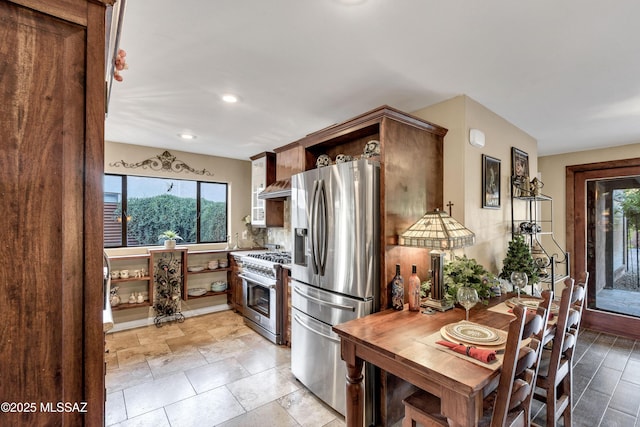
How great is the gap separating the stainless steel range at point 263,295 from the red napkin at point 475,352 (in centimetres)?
230

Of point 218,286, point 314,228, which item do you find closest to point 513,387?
point 314,228

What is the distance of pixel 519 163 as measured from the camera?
123 inches

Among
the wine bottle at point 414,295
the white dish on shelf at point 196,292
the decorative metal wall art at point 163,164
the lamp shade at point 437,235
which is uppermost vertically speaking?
the decorative metal wall art at point 163,164

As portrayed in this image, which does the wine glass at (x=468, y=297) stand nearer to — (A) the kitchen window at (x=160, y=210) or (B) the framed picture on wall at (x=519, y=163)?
(B) the framed picture on wall at (x=519, y=163)

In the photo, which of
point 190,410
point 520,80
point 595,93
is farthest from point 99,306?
point 595,93

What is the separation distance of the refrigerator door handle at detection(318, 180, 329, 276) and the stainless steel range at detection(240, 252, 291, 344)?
1174mm

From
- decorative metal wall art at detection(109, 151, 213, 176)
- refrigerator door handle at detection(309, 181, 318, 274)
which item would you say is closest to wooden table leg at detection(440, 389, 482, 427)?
refrigerator door handle at detection(309, 181, 318, 274)

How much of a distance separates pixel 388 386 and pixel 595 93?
2.89 metres

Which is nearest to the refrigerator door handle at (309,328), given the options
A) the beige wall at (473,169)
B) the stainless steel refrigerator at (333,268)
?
the stainless steel refrigerator at (333,268)

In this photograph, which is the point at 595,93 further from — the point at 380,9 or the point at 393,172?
Answer: the point at 380,9

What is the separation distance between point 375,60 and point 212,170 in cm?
366

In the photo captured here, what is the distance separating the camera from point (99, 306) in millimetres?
776

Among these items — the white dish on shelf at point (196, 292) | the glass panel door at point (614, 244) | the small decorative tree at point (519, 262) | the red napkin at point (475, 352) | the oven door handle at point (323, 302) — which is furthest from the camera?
the white dish on shelf at point (196, 292)

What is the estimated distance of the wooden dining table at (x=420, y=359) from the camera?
1.21 metres
